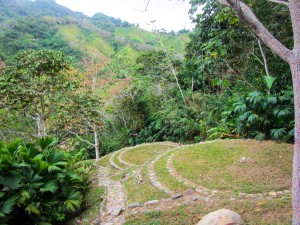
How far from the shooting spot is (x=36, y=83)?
820 centimetres

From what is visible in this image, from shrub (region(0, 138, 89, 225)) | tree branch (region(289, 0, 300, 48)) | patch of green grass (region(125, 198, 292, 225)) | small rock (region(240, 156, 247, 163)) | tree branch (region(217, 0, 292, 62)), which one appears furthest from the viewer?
small rock (region(240, 156, 247, 163))

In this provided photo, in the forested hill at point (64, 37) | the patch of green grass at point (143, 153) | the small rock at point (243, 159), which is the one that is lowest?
the patch of green grass at point (143, 153)

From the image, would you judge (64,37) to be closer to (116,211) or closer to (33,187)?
(33,187)

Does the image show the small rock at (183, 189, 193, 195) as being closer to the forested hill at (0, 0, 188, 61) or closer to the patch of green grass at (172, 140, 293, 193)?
the patch of green grass at (172, 140, 293, 193)

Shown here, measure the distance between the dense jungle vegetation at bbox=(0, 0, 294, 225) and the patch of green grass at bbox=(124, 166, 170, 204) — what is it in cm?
115

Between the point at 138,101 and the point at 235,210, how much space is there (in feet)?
40.9

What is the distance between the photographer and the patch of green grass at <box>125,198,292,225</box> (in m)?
3.43

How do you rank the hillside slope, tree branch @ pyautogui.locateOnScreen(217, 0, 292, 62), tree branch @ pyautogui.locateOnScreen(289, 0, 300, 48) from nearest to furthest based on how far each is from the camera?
1. tree branch @ pyautogui.locateOnScreen(289, 0, 300, 48)
2. tree branch @ pyautogui.locateOnScreen(217, 0, 292, 62)
3. the hillside slope

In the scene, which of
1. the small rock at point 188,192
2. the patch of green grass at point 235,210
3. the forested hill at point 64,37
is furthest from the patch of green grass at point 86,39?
the patch of green grass at point 235,210

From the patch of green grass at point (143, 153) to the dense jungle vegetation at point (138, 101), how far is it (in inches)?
62.3

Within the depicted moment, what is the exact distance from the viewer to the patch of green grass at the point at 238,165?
4855mm

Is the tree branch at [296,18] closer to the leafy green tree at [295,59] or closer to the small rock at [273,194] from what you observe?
the leafy green tree at [295,59]

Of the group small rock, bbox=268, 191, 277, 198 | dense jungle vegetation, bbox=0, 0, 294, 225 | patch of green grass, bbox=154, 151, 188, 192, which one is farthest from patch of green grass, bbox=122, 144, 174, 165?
small rock, bbox=268, 191, 277, 198

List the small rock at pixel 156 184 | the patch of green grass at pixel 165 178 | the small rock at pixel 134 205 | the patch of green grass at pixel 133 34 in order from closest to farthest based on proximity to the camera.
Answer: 1. the small rock at pixel 134 205
2. the patch of green grass at pixel 165 178
3. the small rock at pixel 156 184
4. the patch of green grass at pixel 133 34
